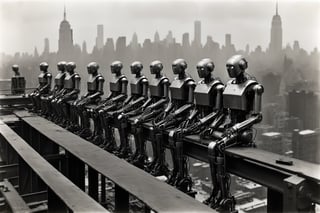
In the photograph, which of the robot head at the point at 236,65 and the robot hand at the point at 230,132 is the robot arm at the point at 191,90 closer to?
the robot head at the point at 236,65

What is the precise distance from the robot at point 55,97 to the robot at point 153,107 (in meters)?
4.15

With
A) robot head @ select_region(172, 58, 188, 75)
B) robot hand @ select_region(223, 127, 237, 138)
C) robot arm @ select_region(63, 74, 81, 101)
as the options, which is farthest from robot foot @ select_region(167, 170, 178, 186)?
robot arm @ select_region(63, 74, 81, 101)

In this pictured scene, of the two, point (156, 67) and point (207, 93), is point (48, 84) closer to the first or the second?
point (156, 67)

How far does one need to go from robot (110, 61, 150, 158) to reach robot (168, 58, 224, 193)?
1785 mm

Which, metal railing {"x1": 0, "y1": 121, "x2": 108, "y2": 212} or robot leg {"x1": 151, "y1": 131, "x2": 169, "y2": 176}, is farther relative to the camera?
robot leg {"x1": 151, "y1": 131, "x2": 169, "y2": 176}

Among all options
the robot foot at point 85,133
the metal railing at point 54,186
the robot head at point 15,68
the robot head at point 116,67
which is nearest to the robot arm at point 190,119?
the metal railing at point 54,186

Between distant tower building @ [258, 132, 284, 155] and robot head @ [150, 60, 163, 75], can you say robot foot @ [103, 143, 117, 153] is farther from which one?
distant tower building @ [258, 132, 284, 155]

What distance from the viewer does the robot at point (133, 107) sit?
805cm

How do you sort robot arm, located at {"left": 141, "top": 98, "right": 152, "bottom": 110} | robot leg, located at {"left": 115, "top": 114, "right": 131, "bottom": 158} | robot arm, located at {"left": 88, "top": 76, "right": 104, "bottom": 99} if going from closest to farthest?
1. robot arm, located at {"left": 141, "top": 98, "right": 152, "bottom": 110}
2. robot leg, located at {"left": 115, "top": 114, "right": 131, "bottom": 158}
3. robot arm, located at {"left": 88, "top": 76, "right": 104, "bottom": 99}

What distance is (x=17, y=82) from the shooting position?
1472 centimetres

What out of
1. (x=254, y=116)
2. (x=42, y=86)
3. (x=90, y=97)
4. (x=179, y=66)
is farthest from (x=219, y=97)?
(x=42, y=86)

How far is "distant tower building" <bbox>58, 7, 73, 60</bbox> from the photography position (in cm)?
1288

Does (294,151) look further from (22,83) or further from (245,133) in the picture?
(22,83)

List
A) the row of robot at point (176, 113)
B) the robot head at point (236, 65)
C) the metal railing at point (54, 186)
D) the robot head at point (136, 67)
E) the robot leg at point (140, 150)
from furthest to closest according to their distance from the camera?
the robot head at point (136, 67) → the robot leg at point (140, 150) → the robot head at point (236, 65) → the row of robot at point (176, 113) → the metal railing at point (54, 186)
